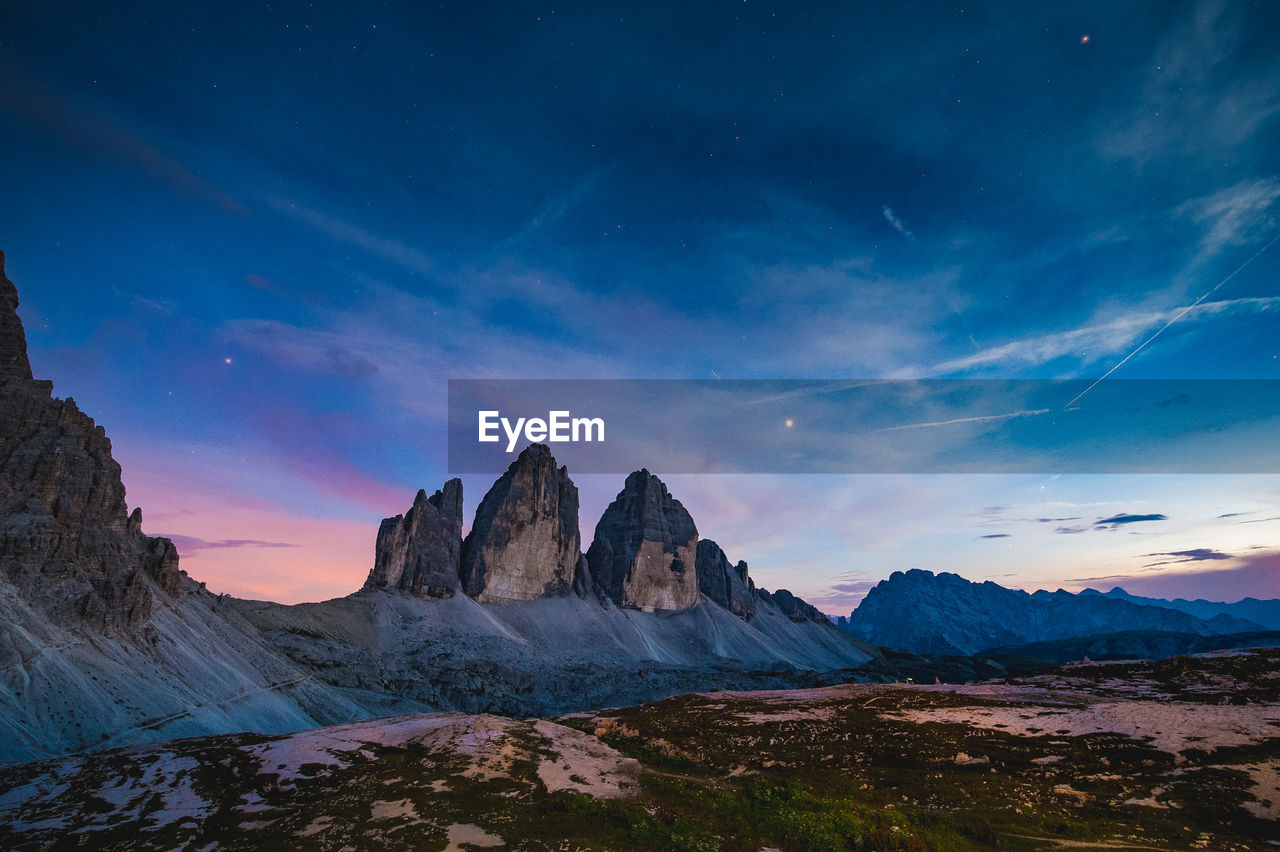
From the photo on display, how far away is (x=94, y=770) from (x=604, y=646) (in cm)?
15496

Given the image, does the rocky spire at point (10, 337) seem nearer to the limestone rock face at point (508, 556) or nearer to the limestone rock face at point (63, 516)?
the limestone rock face at point (63, 516)

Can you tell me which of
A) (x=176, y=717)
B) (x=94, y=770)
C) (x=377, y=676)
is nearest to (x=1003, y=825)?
(x=94, y=770)

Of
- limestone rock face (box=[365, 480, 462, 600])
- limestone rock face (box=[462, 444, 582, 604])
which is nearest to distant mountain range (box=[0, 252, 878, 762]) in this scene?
limestone rock face (box=[365, 480, 462, 600])

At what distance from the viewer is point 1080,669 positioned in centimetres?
4594

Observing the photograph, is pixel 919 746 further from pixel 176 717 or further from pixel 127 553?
pixel 127 553

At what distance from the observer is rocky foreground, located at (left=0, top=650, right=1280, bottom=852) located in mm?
17172

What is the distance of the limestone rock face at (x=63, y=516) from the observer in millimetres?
52938

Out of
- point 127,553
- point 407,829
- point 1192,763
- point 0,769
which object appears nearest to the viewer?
point 407,829

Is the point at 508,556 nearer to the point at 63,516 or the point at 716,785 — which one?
the point at 63,516

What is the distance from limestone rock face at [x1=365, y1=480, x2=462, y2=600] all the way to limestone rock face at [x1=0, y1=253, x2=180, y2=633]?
89772 mm

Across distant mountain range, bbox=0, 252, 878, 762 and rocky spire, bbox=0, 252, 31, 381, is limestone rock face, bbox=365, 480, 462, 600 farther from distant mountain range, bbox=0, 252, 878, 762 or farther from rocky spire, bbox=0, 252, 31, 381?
rocky spire, bbox=0, 252, 31, 381

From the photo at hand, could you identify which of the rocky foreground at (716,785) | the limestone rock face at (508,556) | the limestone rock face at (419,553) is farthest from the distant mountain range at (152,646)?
the limestone rock face at (508,556)

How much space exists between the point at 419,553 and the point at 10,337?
11012cm

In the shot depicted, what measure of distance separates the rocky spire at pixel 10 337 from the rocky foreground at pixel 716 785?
61.2 meters
